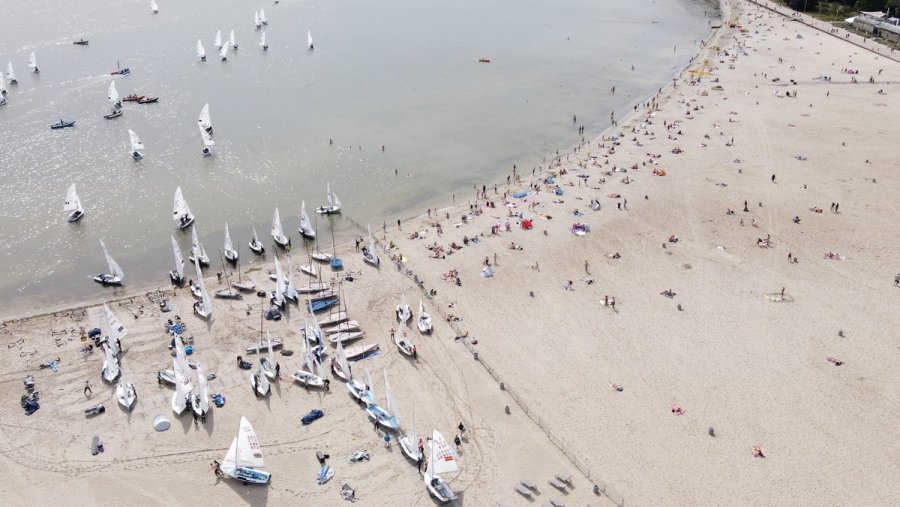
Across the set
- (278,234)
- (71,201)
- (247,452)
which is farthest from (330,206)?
(247,452)

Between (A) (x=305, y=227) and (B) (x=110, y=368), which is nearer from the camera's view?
(B) (x=110, y=368)

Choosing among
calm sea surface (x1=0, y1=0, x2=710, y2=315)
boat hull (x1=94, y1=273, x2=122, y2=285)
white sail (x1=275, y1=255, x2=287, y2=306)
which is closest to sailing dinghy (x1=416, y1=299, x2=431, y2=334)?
white sail (x1=275, y1=255, x2=287, y2=306)

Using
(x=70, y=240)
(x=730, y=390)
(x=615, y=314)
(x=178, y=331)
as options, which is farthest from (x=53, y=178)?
(x=730, y=390)

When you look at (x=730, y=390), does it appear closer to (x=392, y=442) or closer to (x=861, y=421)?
(x=861, y=421)

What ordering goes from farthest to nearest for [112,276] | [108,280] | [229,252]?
[229,252]
[112,276]
[108,280]

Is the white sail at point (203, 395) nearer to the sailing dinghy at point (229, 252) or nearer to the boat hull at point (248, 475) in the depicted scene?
the boat hull at point (248, 475)

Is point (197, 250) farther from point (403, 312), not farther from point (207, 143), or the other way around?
point (207, 143)
